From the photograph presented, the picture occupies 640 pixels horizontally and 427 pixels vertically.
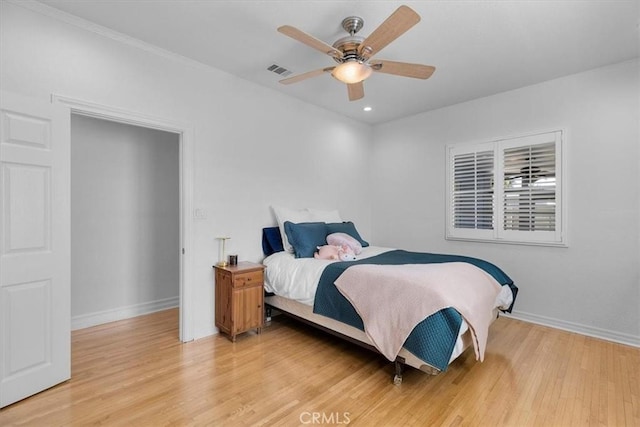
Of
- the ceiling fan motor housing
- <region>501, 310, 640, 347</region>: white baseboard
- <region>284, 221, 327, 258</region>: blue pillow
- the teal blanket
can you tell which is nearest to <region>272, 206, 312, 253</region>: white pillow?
<region>284, 221, 327, 258</region>: blue pillow

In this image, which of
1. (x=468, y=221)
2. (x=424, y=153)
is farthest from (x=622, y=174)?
(x=424, y=153)

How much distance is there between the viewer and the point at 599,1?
7.22 feet

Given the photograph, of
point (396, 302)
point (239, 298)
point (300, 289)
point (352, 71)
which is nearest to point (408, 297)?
point (396, 302)

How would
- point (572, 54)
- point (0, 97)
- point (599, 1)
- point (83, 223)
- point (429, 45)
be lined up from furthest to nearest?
point (83, 223) < point (572, 54) < point (429, 45) < point (599, 1) < point (0, 97)

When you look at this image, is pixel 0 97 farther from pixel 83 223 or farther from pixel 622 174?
pixel 622 174

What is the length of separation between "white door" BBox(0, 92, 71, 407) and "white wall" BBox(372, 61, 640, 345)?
4401mm

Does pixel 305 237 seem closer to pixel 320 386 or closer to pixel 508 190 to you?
pixel 320 386

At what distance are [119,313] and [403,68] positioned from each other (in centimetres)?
412

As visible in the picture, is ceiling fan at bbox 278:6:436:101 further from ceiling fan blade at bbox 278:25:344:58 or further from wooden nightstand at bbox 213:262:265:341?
wooden nightstand at bbox 213:262:265:341

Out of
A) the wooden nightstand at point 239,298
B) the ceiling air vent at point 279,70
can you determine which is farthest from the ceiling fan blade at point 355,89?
the wooden nightstand at point 239,298

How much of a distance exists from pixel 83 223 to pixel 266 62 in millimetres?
2774

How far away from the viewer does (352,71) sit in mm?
2428

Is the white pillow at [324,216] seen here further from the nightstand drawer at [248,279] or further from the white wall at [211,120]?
the nightstand drawer at [248,279]

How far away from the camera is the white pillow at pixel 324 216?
13.5 ft
